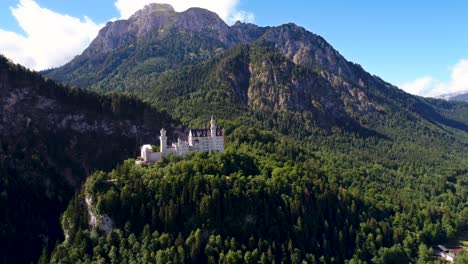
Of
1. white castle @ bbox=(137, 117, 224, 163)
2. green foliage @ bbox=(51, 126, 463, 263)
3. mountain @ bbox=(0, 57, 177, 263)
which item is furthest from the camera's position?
white castle @ bbox=(137, 117, 224, 163)

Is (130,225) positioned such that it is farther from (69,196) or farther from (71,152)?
(71,152)

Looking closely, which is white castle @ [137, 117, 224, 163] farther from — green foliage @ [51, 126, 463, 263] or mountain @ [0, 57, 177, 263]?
mountain @ [0, 57, 177, 263]

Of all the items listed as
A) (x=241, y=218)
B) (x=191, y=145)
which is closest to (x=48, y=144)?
(x=191, y=145)

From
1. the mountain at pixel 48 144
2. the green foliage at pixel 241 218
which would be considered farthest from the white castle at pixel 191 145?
the mountain at pixel 48 144

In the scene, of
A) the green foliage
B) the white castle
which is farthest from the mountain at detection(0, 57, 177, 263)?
the white castle

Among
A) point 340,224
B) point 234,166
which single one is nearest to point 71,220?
point 234,166

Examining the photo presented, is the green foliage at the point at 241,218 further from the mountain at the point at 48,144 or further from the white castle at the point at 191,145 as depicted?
the mountain at the point at 48,144

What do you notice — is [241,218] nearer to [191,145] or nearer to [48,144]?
[191,145]
